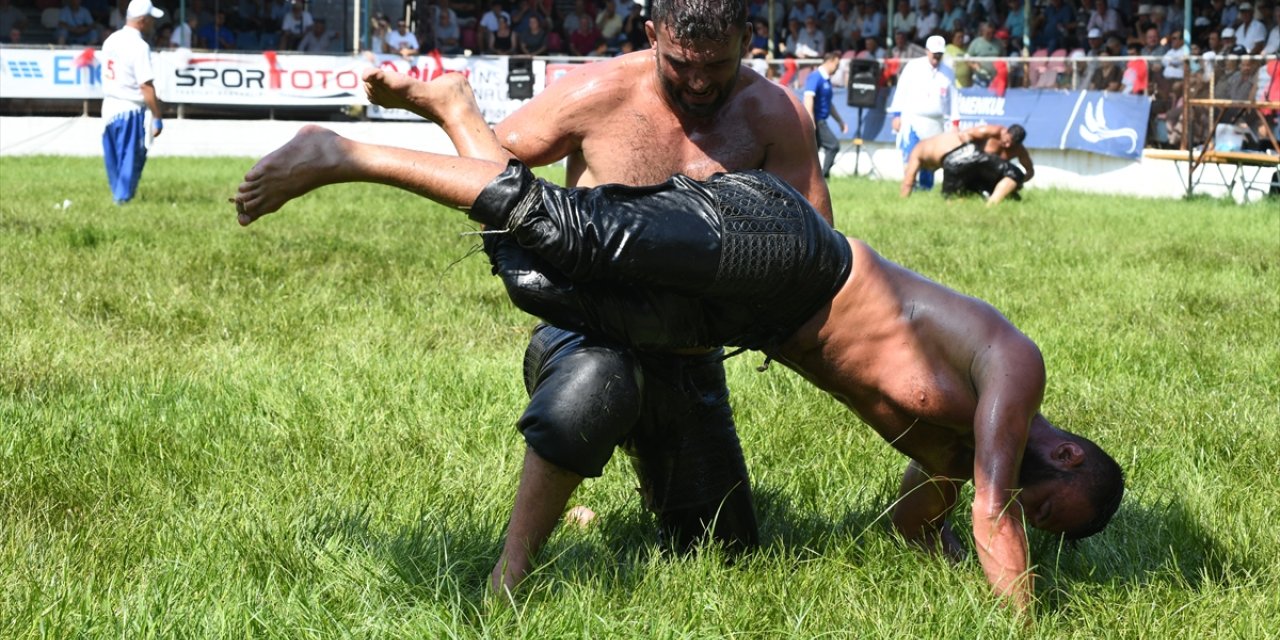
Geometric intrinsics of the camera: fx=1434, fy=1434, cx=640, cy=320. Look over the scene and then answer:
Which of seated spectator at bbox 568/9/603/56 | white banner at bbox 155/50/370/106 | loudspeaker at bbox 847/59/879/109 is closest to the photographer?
loudspeaker at bbox 847/59/879/109

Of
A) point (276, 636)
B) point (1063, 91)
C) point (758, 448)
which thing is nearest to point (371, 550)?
point (276, 636)

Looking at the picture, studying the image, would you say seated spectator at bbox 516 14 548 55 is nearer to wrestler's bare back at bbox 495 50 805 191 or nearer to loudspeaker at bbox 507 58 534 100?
loudspeaker at bbox 507 58 534 100

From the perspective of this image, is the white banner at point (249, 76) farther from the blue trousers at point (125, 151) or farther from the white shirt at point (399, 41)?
the blue trousers at point (125, 151)

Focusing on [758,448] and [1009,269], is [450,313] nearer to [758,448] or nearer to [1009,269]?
[758,448]

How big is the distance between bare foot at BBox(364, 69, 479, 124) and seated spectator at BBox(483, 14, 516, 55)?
23.6 meters

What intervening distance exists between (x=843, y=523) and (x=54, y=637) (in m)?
1.90

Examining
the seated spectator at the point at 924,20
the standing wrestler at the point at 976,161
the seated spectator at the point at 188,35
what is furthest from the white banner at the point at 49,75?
the standing wrestler at the point at 976,161

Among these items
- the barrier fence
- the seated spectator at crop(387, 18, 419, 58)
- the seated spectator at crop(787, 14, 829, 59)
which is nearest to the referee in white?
the barrier fence

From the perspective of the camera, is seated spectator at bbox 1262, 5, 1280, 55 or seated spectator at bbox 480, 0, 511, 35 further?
seated spectator at bbox 480, 0, 511, 35

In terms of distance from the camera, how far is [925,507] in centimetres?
345

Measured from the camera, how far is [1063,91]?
708 inches

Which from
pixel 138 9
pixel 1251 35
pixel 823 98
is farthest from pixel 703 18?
pixel 1251 35

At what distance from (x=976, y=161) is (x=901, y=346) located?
12020 mm

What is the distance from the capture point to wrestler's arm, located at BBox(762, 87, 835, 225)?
3541mm
